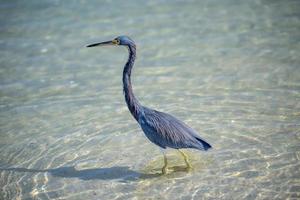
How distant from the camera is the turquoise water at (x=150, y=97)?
6680mm

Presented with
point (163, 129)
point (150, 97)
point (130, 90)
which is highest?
point (130, 90)

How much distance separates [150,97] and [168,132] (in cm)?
251

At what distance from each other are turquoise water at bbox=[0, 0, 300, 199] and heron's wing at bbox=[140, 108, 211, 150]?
47cm

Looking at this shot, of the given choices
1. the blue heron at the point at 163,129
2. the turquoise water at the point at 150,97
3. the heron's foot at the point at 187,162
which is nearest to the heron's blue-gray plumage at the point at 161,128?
the blue heron at the point at 163,129

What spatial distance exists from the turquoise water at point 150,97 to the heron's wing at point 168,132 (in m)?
0.47

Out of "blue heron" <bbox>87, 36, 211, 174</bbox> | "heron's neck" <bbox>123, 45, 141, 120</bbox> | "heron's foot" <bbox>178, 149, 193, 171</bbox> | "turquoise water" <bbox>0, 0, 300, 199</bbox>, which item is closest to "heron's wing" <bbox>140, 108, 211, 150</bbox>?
"blue heron" <bbox>87, 36, 211, 174</bbox>

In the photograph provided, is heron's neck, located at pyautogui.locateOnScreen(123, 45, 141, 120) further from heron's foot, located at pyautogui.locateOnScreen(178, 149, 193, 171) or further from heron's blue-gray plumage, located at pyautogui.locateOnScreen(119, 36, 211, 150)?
heron's foot, located at pyautogui.locateOnScreen(178, 149, 193, 171)

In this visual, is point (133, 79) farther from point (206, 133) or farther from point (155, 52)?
point (206, 133)

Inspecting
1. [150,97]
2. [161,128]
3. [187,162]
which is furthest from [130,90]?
[150,97]

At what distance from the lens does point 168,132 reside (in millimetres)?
6664

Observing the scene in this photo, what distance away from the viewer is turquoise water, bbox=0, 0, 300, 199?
6.68 metres

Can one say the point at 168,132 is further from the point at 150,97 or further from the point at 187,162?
the point at 150,97

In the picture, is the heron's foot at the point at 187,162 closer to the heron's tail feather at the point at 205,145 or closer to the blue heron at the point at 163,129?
the blue heron at the point at 163,129

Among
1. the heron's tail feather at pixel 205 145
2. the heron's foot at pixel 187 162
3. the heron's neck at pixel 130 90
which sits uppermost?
the heron's neck at pixel 130 90
